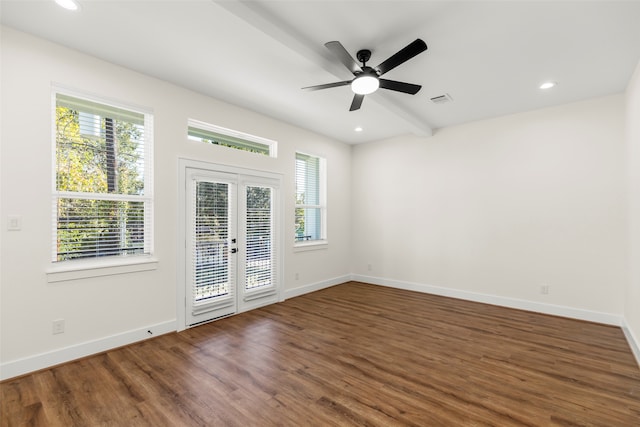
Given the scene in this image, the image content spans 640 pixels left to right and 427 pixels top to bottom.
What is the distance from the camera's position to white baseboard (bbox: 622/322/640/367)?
9.39ft

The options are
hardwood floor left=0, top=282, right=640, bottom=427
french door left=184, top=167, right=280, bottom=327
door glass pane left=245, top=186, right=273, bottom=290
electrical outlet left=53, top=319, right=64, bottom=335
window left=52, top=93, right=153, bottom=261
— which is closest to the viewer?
hardwood floor left=0, top=282, right=640, bottom=427

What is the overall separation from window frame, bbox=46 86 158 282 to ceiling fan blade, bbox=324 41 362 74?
230cm

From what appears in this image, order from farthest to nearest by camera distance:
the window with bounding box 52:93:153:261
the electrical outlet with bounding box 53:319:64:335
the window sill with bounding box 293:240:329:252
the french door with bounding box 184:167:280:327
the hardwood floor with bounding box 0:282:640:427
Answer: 1. the window sill with bounding box 293:240:329:252
2. the french door with bounding box 184:167:280:327
3. the window with bounding box 52:93:153:261
4. the electrical outlet with bounding box 53:319:64:335
5. the hardwood floor with bounding box 0:282:640:427

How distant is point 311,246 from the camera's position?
17.8ft

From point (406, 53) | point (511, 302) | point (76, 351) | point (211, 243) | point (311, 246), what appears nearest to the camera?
point (406, 53)

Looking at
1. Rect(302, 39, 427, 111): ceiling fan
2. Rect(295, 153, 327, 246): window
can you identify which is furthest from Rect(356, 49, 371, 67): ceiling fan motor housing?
Rect(295, 153, 327, 246): window

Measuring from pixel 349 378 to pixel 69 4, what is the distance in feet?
12.2

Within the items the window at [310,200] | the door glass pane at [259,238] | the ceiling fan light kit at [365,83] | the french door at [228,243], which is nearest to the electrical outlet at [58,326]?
the french door at [228,243]

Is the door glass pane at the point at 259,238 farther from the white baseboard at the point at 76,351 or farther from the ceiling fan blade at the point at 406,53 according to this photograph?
the ceiling fan blade at the point at 406,53

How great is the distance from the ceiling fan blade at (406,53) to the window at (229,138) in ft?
7.88

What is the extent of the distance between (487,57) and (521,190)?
2.38 m

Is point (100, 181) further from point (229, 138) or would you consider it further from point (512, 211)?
point (512, 211)

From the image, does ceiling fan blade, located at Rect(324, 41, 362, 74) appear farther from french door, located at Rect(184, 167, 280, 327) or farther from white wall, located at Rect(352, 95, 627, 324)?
white wall, located at Rect(352, 95, 627, 324)

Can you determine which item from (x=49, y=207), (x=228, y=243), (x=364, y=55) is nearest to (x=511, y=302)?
(x=364, y=55)
